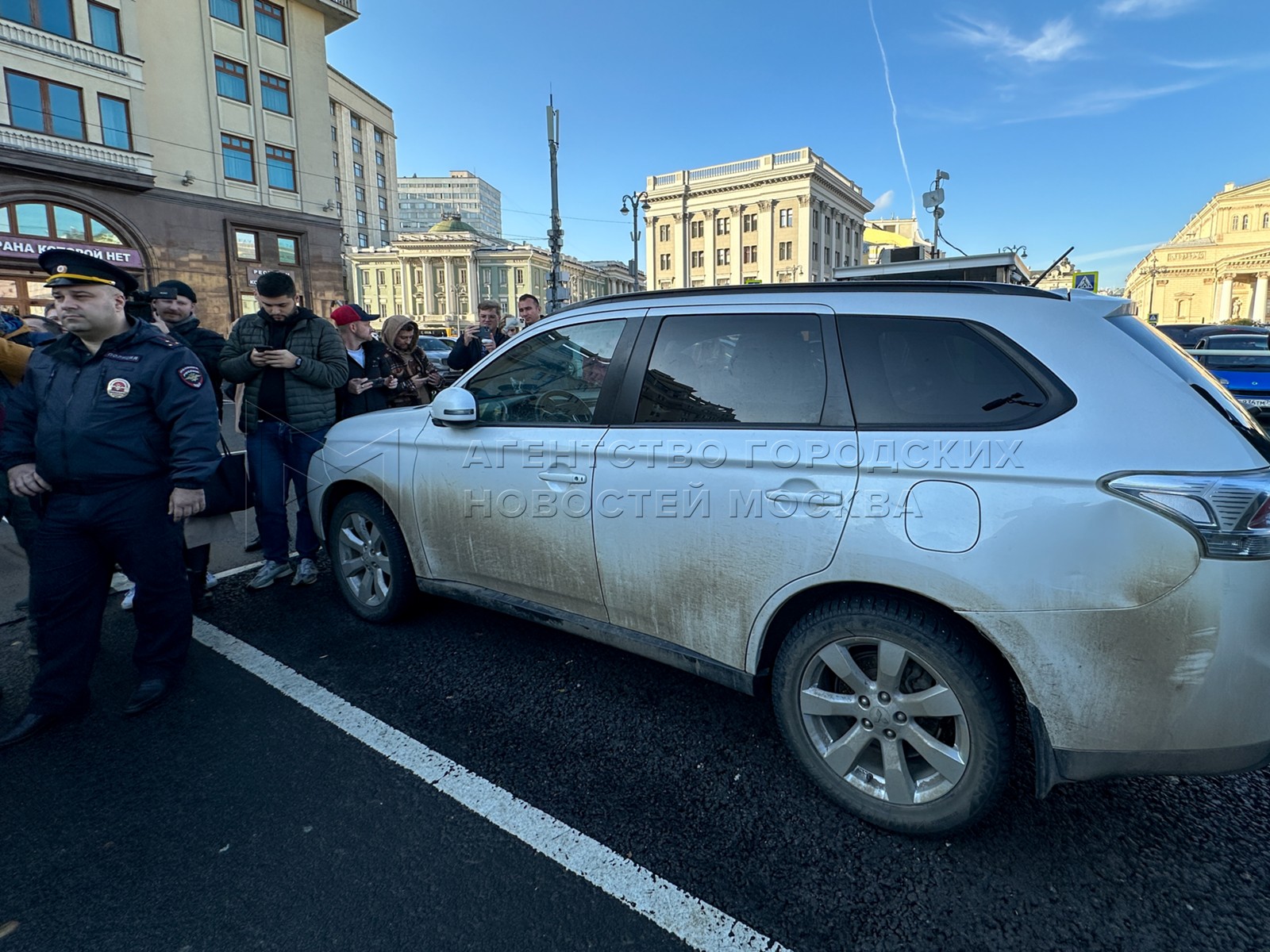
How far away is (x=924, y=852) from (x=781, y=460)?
4.33 ft

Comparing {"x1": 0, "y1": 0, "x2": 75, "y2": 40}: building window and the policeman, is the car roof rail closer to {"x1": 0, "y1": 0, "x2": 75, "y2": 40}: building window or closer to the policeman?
the policeman

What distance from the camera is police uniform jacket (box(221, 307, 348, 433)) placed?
14.7 feet

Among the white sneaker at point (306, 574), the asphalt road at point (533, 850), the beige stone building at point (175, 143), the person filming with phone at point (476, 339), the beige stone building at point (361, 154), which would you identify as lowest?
the asphalt road at point (533, 850)

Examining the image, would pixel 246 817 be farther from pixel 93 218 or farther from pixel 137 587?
pixel 93 218

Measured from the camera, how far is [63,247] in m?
21.9

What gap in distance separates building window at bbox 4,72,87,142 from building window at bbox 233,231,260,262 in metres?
5.52

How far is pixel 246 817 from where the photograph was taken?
237cm

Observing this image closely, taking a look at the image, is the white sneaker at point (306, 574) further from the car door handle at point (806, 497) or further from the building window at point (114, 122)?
the building window at point (114, 122)

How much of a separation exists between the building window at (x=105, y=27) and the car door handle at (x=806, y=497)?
31.7 metres

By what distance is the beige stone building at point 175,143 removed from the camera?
22172mm

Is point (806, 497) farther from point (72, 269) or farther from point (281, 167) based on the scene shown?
point (281, 167)

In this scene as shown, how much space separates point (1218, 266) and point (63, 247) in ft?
403

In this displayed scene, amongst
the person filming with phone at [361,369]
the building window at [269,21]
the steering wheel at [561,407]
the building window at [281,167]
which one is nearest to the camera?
the steering wheel at [561,407]

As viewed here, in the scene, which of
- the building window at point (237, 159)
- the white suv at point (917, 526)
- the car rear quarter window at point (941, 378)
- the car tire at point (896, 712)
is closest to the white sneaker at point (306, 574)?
the white suv at point (917, 526)
